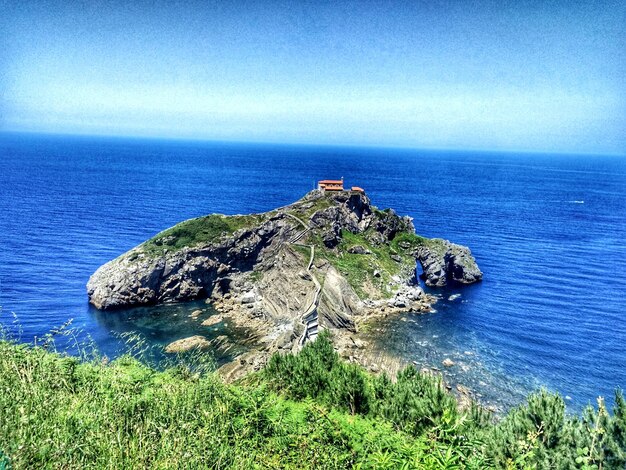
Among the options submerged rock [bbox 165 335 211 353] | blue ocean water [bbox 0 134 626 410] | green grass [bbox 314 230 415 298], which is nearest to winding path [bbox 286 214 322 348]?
green grass [bbox 314 230 415 298]

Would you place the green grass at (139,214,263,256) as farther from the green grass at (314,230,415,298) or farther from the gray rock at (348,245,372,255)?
the gray rock at (348,245,372,255)

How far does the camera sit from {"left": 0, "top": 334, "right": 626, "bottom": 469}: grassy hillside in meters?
7.97

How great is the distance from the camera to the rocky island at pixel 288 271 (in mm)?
52281

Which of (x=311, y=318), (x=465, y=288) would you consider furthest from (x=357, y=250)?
(x=465, y=288)

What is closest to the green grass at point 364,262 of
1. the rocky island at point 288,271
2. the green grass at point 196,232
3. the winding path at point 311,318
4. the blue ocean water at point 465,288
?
the rocky island at point 288,271

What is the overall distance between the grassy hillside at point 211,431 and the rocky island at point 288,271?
3185 centimetres

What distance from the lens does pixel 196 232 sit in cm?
6331

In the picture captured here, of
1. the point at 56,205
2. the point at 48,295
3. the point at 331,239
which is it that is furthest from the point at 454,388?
the point at 56,205

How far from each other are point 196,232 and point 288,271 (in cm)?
1779

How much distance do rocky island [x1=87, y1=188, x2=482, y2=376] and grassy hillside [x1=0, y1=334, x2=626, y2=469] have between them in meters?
31.8

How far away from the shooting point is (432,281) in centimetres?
7025

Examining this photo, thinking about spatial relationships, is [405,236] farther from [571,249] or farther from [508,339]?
[571,249]

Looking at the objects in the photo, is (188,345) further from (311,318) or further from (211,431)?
(211,431)

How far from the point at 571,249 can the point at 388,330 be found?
62.3 meters
